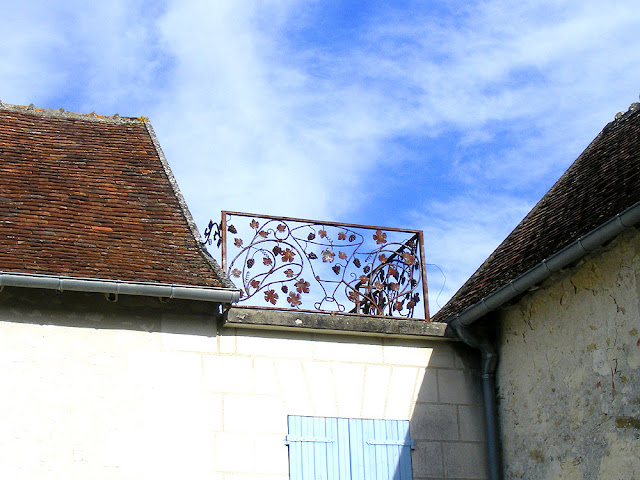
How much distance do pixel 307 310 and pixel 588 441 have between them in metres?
2.30

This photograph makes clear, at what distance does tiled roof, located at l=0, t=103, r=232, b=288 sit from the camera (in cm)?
716

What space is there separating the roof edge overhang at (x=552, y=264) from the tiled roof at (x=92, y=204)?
6.41 ft

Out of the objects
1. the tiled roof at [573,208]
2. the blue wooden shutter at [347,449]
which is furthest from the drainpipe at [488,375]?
the blue wooden shutter at [347,449]

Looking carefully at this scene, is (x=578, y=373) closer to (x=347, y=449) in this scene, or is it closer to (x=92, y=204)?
(x=347, y=449)

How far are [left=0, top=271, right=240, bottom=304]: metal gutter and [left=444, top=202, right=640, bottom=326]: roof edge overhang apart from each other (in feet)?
6.14

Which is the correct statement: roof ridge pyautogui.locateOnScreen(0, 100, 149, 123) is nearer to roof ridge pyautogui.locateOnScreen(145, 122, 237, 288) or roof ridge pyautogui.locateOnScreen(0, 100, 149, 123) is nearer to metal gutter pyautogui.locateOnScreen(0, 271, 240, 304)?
roof ridge pyautogui.locateOnScreen(145, 122, 237, 288)

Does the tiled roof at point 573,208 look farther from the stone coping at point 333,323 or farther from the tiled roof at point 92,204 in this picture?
the tiled roof at point 92,204

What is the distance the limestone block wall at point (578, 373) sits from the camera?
6.48 metres

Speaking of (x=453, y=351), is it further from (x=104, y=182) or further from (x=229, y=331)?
(x=104, y=182)

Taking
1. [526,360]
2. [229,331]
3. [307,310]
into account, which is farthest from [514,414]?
[229,331]

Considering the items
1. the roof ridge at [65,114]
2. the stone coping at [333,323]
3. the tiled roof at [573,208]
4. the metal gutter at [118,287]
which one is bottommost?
the stone coping at [333,323]

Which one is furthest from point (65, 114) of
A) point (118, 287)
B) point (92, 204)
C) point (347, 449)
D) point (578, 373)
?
point (578, 373)

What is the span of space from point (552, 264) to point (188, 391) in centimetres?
272

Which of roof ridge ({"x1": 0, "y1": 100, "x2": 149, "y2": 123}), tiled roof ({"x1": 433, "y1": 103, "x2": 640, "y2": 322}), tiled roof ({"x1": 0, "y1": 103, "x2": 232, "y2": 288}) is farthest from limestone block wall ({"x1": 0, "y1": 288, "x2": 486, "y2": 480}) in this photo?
roof ridge ({"x1": 0, "y1": 100, "x2": 149, "y2": 123})
